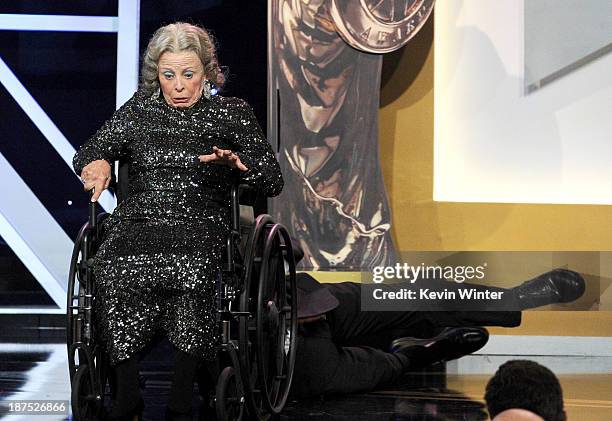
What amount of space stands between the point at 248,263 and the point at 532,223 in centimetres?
211

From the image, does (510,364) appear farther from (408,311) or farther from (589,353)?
(589,353)

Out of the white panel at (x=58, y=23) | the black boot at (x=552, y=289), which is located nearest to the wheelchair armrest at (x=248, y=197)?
the black boot at (x=552, y=289)

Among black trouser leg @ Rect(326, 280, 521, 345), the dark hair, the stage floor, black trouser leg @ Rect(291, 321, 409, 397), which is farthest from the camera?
black trouser leg @ Rect(326, 280, 521, 345)

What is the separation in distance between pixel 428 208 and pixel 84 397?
2.06 m

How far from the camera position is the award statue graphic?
142 inches

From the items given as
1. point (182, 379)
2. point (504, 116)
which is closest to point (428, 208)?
point (504, 116)

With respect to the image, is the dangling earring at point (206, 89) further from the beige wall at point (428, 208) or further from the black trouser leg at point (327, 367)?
the beige wall at point (428, 208)

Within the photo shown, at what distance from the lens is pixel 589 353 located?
3877 millimetres

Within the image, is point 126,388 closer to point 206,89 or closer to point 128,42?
point 206,89

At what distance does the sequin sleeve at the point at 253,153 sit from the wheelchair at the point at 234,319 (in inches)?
1.5

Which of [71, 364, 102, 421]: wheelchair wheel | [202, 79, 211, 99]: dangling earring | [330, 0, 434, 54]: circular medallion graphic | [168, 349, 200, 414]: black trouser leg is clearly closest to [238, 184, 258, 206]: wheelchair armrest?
[202, 79, 211, 99]: dangling earring

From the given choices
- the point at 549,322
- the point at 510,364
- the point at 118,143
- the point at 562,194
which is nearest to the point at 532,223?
the point at 562,194

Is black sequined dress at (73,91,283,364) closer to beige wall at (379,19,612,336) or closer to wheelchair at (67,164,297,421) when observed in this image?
wheelchair at (67,164,297,421)

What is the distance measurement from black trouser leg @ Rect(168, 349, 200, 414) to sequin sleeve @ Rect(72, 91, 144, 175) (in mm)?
485
